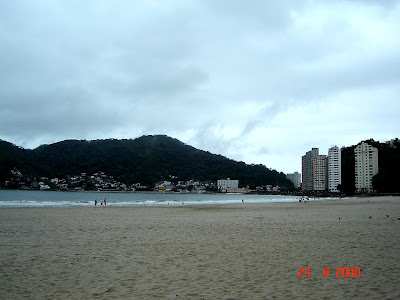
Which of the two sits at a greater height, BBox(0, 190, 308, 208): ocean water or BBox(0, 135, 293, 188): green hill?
BBox(0, 135, 293, 188): green hill

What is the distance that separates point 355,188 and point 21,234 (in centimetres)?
12755

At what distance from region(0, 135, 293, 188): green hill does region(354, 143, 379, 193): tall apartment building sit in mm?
86746

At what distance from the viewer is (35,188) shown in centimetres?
11756

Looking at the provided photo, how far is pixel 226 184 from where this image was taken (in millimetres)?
182750

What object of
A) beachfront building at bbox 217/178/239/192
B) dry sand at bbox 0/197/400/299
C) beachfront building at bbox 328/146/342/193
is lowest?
beachfront building at bbox 217/178/239/192

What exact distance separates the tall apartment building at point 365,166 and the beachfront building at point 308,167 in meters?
36.8

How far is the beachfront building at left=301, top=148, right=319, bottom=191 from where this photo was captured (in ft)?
543

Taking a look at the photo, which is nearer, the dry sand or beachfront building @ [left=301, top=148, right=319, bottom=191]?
the dry sand

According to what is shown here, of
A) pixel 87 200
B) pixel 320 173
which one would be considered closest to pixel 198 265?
pixel 87 200

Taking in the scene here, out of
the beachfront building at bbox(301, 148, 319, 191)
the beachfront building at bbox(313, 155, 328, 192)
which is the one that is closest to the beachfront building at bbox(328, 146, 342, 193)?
the beachfront building at bbox(313, 155, 328, 192)

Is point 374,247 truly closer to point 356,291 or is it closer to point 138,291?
point 356,291

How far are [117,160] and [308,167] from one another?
333 feet

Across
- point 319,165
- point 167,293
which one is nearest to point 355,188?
point 319,165
